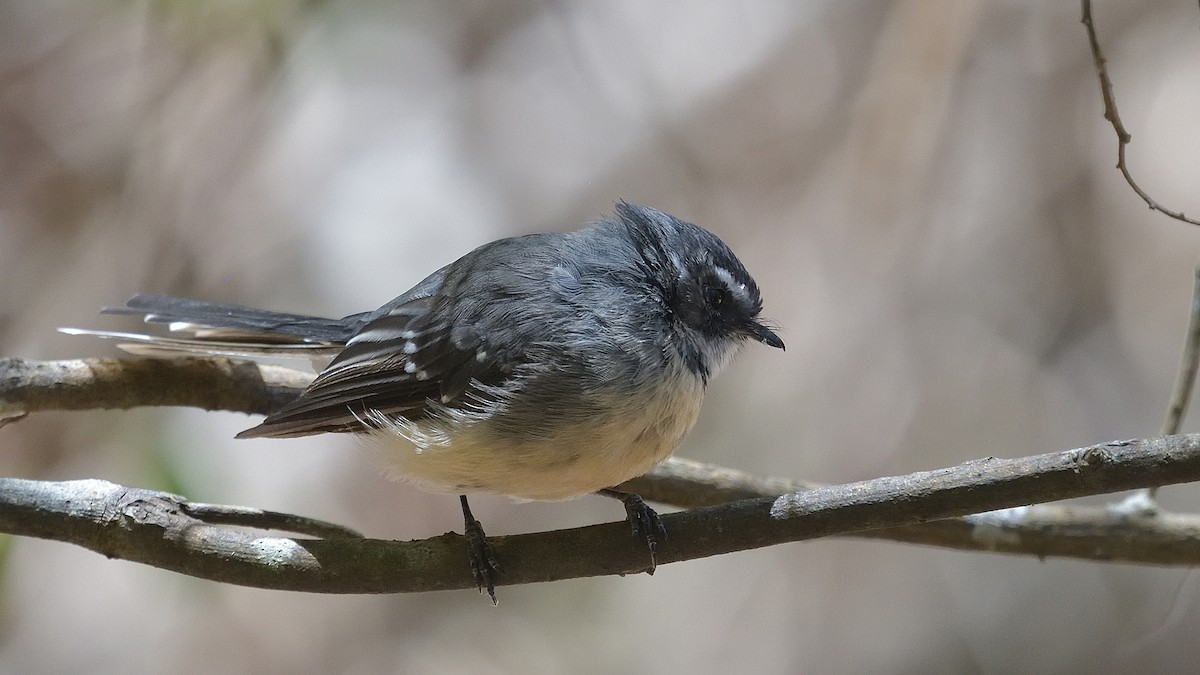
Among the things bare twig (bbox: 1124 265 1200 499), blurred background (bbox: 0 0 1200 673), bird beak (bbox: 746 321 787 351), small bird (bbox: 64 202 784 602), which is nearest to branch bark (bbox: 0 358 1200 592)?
small bird (bbox: 64 202 784 602)

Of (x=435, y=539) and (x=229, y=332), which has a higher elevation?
(x=229, y=332)

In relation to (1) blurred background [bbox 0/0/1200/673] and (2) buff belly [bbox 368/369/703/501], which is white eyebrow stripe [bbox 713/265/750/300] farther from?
(1) blurred background [bbox 0/0/1200/673]

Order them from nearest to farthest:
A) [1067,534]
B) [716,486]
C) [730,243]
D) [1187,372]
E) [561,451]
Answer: [561,451] → [1187,372] → [1067,534] → [716,486] → [730,243]

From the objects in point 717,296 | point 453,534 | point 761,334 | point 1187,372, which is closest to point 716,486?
point 761,334

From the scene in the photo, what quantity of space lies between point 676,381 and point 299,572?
1.01 meters

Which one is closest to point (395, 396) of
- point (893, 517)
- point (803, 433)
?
point (893, 517)

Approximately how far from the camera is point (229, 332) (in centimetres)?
309

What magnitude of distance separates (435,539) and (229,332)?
1.08 m

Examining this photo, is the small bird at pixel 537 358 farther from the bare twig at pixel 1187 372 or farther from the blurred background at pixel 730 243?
the blurred background at pixel 730 243

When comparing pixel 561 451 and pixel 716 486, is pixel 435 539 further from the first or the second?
pixel 716 486

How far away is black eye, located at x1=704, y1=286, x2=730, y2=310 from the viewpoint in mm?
2803

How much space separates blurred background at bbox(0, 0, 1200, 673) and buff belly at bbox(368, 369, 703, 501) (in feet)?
8.78

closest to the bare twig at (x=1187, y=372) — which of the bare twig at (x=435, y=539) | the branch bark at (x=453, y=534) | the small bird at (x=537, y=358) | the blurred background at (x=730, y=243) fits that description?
the branch bark at (x=453, y=534)

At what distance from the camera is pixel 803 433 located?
530 cm
